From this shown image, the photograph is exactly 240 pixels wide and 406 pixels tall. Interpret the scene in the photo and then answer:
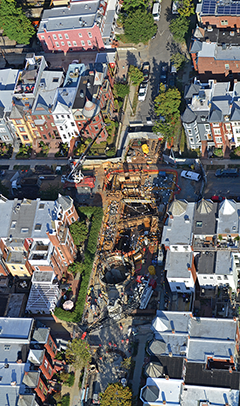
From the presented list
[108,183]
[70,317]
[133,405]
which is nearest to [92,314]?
[70,317]

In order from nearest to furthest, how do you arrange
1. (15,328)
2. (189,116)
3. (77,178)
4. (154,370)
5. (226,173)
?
1. (154,370)
2. (15,328)
3. (189,116)
4. (226,173)
5. (77,178)

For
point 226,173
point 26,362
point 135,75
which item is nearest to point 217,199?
point 226,173

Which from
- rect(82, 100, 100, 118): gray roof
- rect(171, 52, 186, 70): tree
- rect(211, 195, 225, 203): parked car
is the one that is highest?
rect(171, 52, 186, 70): tree

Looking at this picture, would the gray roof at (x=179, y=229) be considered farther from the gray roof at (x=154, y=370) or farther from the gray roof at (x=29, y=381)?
the gray roof at (x=29, y=381)

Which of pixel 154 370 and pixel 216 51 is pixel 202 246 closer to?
pixel 154 370

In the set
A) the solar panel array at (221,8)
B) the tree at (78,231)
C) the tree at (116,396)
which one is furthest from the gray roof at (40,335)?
the solar panel array at (221,8)

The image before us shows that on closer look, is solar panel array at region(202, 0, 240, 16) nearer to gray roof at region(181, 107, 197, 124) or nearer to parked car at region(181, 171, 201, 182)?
gray roof at region(181, 107, 197, 124)

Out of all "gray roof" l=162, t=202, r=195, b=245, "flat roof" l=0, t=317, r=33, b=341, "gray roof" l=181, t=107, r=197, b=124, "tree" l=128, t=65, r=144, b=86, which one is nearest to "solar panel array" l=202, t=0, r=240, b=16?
"tree" l=128, t=65, r=144, b=86
